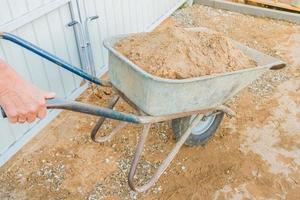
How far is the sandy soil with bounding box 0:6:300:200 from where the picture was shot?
295 cm

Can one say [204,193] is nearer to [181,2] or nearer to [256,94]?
[256,94]

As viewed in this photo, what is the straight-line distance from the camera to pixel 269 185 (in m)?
2.97

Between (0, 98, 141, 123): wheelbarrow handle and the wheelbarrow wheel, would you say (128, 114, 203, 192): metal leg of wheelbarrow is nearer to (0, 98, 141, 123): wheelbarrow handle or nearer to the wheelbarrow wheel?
(0, 98, 141, 123): wheelbarrow handle

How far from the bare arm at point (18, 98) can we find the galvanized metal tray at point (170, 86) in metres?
0.78

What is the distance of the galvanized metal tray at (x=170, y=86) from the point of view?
2275mm

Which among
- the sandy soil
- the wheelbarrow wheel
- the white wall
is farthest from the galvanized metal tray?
the white wall

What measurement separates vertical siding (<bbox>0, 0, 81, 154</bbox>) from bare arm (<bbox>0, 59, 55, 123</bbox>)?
1.42 metres

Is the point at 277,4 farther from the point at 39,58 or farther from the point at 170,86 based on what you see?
the point at 170,86

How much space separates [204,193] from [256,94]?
1583 mm

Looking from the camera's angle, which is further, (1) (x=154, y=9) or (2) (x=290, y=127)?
(1) (x=154, y=9)

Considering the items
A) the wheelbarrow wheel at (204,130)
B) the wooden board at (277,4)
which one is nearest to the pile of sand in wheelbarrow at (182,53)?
the wheelbarrow wheel at (204,130)

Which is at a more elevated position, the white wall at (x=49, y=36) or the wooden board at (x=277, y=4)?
the white wall at (x=49, y=36)

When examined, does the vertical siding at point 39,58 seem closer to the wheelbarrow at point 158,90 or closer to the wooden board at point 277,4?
the wheelbarrow at point 158,90

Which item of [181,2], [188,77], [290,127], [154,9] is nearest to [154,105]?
[188,77]
